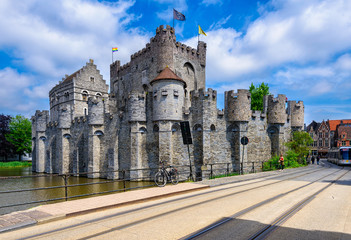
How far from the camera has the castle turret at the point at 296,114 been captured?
27.6 m

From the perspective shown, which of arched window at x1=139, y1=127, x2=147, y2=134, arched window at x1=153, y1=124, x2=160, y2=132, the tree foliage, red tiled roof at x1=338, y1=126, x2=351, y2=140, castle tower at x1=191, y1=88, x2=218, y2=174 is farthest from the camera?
red tiled roof at x1=338, y1=126, x2=351, y2=140

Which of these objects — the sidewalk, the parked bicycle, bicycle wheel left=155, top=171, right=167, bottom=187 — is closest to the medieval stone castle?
the parked bicycle

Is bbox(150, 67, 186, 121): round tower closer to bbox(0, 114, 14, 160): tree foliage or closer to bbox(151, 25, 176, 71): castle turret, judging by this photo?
bbox(151, 25, 176, 71): castle turret

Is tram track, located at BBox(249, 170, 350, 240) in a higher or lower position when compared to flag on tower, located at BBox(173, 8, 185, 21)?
lower

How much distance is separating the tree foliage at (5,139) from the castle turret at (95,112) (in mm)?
32474

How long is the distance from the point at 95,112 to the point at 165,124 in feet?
30.0

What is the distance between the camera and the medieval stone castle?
21.0m

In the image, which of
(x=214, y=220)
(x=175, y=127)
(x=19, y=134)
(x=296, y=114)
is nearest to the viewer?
(x=214, y=220)

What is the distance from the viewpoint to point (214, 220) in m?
5.76

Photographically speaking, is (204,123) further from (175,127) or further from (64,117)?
(64,117)

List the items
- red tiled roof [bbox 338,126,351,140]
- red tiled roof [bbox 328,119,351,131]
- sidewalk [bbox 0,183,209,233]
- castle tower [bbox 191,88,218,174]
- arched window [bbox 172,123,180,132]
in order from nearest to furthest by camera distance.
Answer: sidewalk [bbox 0,183,209,233]
castle tower [bbox 191,88,218,174]
arched window [bbox 172,123,180,132]
red tiled roof [bbox 338,126,351,140]
red tiled roof [bbox 328,119,351,131]

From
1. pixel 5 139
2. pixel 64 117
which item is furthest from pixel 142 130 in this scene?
pixel 5 139

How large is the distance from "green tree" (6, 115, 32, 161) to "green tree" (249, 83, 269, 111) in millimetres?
47017

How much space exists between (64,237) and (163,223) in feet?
6.98
